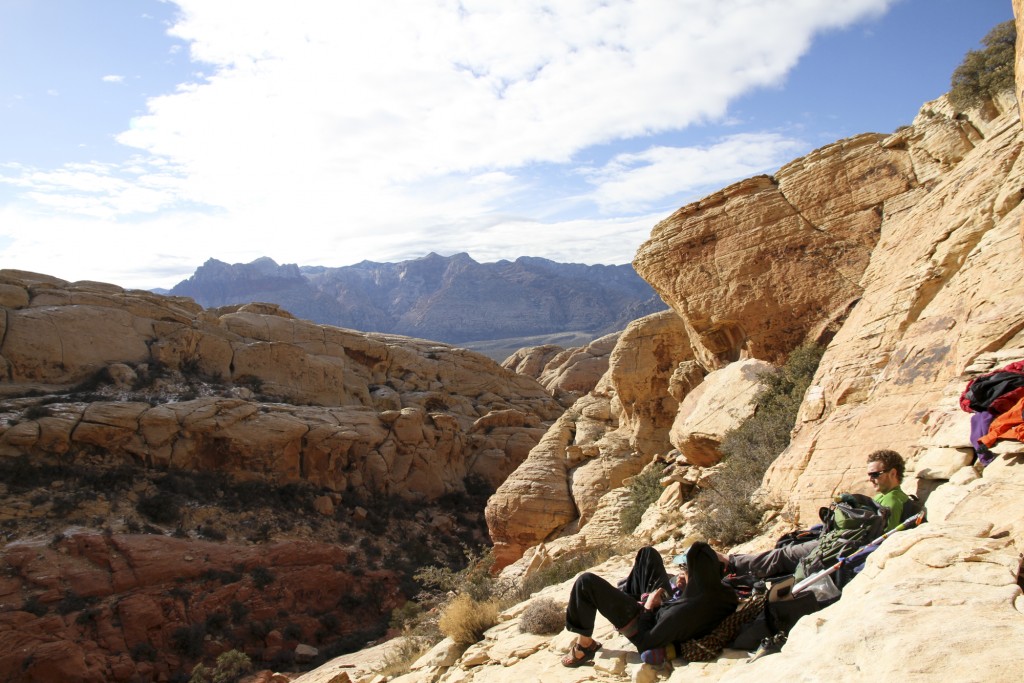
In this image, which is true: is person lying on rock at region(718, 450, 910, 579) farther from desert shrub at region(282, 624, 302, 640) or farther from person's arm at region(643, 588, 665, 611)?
desert shrub at region(282, 624, 302, 640)

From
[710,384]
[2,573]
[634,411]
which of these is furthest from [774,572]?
[2,573]

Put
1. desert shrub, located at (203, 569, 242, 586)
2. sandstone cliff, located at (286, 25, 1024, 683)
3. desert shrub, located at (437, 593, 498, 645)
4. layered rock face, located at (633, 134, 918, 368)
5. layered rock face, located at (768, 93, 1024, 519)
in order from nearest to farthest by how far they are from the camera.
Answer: sandstone cliff, located at (286, 25, 1024, 683)
layered rock face, located at (768, 93, 1024, 519)
desert shrub, located at (437, 593, 498, 645)
layered rock face, located at (633, 134, 918, 368)
desert shrub, located at (203, 569, 242, 586)

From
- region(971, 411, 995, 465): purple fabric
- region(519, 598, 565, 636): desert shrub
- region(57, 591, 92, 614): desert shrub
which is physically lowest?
region(57, 591, 92, 614): desert shrub

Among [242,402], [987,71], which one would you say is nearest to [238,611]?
[242,402]

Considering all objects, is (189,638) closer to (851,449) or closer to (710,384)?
(710,384)

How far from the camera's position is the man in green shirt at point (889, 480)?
5.00 meters

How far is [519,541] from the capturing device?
1686 centimetres

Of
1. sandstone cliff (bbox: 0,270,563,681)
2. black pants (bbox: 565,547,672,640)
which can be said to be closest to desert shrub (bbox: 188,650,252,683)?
sandstone cliff (bbox: 0,270,563,681)

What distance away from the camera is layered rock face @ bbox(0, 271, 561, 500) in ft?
77.9

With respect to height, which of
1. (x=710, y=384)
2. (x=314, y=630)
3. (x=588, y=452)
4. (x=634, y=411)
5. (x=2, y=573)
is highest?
(x=710, y=384)

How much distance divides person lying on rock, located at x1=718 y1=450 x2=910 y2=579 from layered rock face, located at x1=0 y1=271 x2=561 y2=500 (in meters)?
23.4

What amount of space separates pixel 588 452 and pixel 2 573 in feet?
54.1

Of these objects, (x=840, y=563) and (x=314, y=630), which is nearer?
(x=840, y=563)

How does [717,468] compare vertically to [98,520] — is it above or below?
above
